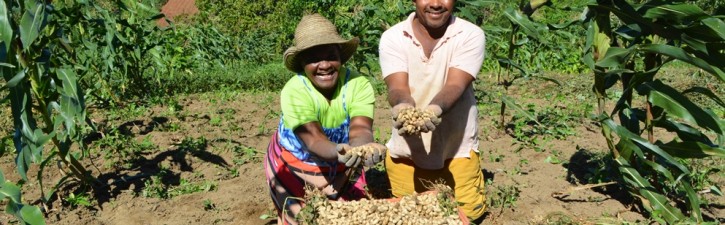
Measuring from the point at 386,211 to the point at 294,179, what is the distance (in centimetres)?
66

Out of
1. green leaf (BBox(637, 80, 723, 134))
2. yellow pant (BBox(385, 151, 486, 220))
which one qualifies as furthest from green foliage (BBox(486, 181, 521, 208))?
green leaf (BBox(637, 80, 723, 134))

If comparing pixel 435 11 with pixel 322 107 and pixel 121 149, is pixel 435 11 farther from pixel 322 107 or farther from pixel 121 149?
pixel 121 149

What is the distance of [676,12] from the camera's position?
9.02 ft

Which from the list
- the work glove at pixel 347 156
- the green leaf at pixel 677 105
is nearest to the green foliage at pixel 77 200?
the work glove at pixel 347 156

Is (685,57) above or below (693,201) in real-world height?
above

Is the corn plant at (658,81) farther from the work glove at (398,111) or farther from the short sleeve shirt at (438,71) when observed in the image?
the work glove at (398,111)

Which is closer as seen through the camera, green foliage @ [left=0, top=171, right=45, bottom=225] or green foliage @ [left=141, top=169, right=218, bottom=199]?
green foliage @ [left=0, top=171, right=45, bottom=225]

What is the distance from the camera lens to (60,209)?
3838 millimetres

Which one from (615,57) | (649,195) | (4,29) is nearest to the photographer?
(4,29)

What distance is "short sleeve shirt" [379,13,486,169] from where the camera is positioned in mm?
2875

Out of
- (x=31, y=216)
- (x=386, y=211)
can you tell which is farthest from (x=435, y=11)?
(x=31, y=216)

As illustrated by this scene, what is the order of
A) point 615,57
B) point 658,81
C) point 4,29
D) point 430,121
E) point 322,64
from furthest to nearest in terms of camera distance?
point 658,81
point 615,57
point 4,29
point 322,64
point 430,121

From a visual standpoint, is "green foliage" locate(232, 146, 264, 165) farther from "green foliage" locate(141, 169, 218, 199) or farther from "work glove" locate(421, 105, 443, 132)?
"work glove" locate(421, 105, 443, 132)

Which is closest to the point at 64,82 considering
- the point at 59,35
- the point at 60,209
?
the point at 59,35
